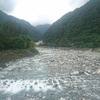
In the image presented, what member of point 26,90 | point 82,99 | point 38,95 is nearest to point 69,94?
point 82,99

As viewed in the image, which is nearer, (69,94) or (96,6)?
(69,94)

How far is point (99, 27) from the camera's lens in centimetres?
13850

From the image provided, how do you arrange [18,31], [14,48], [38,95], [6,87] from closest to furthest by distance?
[38,95] < [6,87] < [14,48] < [18,31]

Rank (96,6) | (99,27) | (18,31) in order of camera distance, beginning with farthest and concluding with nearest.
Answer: (96,6) < (99,27) < (18,31)

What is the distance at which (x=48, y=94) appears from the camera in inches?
642

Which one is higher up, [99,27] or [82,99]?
[99,27]

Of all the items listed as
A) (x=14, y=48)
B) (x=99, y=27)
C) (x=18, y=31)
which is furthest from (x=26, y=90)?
(x=99, y=27)

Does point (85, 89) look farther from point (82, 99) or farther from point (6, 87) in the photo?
point (6, 87)

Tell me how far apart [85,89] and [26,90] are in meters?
5.47

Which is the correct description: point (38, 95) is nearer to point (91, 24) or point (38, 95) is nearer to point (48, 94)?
point (48, 94)

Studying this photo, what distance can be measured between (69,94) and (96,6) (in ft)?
566

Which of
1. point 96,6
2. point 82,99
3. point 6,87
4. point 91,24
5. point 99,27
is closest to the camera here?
point 82,99

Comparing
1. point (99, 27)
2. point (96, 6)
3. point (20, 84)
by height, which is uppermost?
point (96, 6)

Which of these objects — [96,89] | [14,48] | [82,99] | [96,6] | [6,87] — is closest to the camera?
[82,99]
